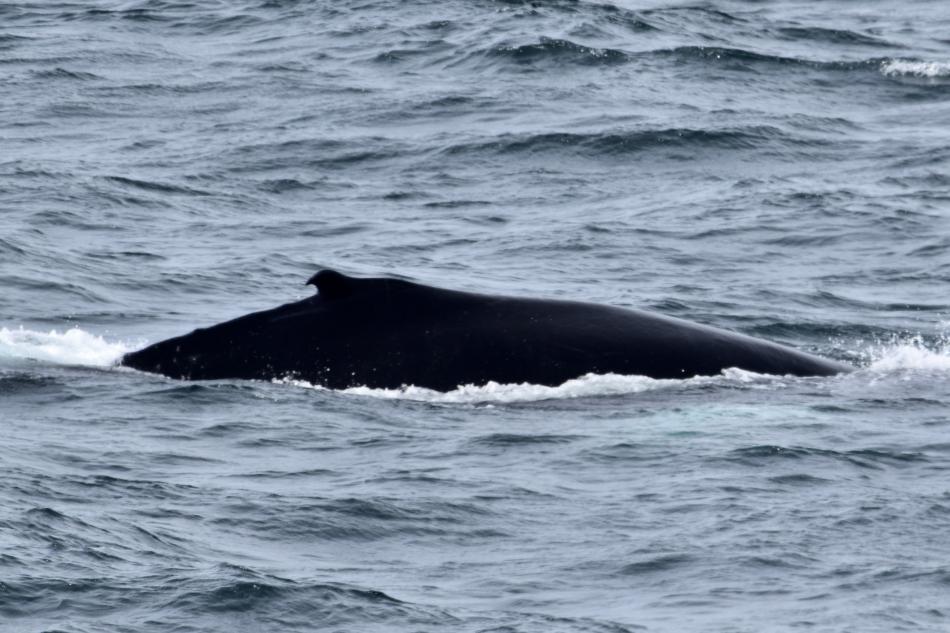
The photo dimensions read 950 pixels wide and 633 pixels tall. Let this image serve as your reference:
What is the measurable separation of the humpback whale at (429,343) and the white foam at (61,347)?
43.4 inches

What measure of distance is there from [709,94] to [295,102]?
6.11 metres

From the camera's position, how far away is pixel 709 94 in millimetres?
31844

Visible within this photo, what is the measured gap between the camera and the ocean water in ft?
35.7

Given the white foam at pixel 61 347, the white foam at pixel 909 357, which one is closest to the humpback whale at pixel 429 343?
the white foam at pixel 61 347

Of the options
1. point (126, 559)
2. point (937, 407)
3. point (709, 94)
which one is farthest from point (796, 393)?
point (709, 94)

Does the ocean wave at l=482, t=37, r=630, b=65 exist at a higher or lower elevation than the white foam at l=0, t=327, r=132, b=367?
lower

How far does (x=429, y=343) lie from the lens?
1468cm

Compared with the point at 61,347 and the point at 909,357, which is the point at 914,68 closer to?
the point at 909,357

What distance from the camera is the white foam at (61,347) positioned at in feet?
52.5

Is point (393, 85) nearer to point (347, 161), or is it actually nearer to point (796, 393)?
point (347, 161)

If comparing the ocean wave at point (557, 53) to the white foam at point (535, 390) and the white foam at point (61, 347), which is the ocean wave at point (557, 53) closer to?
the white foam at point (61, 347)

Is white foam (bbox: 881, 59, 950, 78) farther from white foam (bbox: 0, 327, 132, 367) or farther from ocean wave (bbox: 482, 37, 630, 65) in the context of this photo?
white foam (bbox: 0, 327, 132, 367)

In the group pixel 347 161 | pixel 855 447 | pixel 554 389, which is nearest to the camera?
pixel 855 447

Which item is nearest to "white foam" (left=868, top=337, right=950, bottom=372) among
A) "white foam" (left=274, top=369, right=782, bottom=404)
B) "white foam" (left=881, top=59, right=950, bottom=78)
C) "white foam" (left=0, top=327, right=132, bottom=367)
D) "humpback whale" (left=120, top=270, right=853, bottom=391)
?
"humpback whale" (left=120, top=270, right=853, bottom=391)
